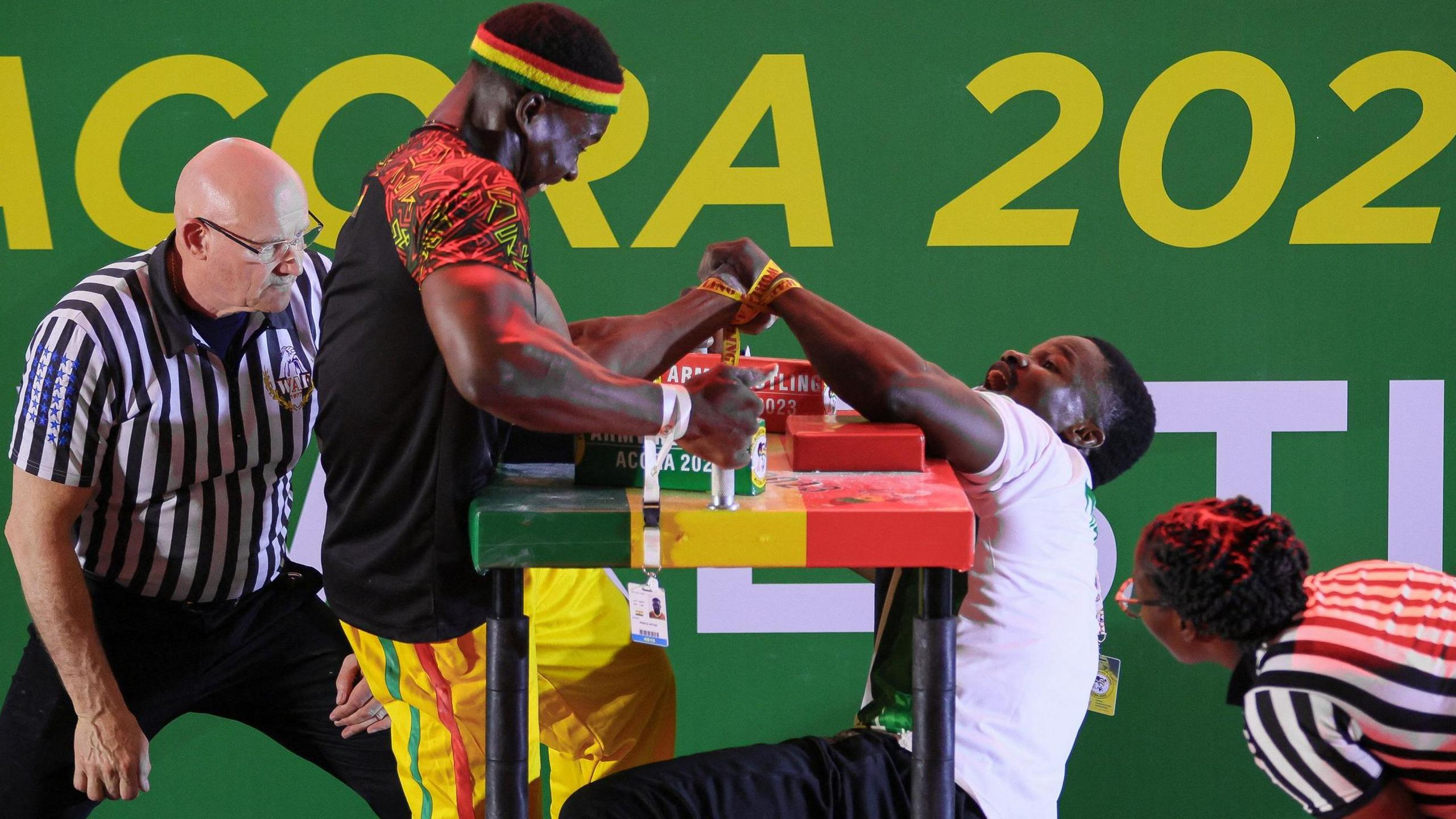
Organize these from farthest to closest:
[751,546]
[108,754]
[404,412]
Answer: [108,754]
[404,412]
[751,546]

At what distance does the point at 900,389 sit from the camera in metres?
2.06

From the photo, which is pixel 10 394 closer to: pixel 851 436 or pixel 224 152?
pixel 224 152

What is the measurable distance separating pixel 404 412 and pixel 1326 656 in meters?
1.28

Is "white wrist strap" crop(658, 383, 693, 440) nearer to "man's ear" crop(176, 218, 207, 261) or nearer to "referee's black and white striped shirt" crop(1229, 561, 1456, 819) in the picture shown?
"referee's black and white striped shirt" crop(1229, 561, 1456, 819)

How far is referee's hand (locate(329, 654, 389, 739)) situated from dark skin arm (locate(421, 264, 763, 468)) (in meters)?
1.21

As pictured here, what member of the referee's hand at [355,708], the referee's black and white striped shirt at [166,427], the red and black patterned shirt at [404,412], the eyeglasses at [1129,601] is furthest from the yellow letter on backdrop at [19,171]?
the eyeglasses at [1129,601]

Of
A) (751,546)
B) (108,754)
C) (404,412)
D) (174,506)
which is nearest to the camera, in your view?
(751,546)

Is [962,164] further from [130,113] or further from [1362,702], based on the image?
[130,113]

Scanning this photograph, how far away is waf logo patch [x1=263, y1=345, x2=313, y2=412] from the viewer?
2760 millimetres

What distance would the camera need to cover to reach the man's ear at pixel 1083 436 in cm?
251

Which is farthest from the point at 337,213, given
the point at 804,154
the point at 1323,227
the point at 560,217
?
the point at 1323,227

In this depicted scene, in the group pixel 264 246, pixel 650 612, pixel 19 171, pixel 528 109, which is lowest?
pixel 650 612

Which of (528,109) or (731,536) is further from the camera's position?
(528,109)

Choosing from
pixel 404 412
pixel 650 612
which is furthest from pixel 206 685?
pixel 650 612
